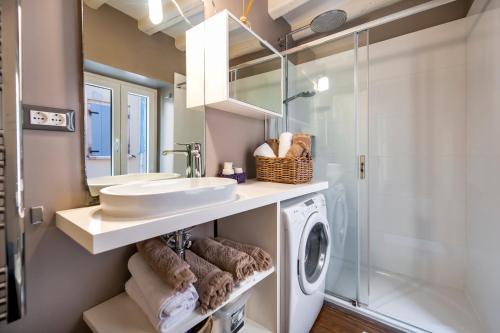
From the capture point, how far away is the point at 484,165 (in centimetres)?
146

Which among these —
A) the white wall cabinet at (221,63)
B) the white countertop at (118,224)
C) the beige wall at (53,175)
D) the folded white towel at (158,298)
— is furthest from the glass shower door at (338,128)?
the beige wall at (53,175)

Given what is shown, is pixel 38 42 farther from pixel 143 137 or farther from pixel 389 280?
pixel 389 280

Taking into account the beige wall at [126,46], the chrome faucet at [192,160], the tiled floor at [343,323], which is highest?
the beige wall at [126,46]

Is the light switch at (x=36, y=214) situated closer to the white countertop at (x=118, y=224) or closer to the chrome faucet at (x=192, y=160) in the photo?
the white countertop at (x=118, y=224)

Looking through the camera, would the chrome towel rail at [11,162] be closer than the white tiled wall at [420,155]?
Yes

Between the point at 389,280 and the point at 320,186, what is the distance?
1237 mm

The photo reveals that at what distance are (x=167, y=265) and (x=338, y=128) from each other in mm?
1722

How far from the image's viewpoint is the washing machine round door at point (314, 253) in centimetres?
129

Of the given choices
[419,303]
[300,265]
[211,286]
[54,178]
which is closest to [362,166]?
[300,265]

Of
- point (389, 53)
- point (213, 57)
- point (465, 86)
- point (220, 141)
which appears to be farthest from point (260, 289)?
point (389, 53)

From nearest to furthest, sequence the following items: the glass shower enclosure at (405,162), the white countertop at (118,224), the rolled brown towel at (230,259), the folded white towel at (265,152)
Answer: the white countertop at (118,224)
the rolled brown towel at (230,259)
the glass shower enclosure at (405,162)
the folded white towel at (265,152)

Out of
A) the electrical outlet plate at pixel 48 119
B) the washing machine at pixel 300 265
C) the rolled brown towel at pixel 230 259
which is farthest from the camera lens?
the washing machine at pixel 300 265

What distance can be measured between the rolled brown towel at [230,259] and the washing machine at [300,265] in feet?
0.77

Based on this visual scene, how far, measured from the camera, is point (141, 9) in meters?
1.09
